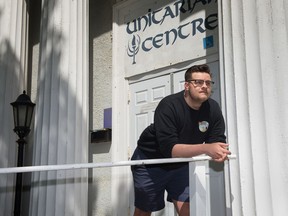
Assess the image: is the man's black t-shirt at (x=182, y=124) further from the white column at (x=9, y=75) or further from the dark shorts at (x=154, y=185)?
the white column at (x=9, y=75)

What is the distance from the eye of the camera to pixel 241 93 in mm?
3025

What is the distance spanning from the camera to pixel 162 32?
17.1 ft

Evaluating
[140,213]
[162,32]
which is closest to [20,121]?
[162,32]

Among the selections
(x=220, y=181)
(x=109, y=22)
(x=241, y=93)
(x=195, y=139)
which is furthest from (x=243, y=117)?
(x=109, y=22)

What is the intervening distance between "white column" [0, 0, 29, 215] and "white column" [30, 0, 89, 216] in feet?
3.15

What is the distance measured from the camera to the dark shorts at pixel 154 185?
293cm

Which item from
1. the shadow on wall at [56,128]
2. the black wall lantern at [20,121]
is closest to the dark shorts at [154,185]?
the shadow on wall at [56,128]

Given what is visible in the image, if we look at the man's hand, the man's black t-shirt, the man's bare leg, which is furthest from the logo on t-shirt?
the man's bare leg

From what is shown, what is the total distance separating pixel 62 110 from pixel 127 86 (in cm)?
129

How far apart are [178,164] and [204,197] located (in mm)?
279

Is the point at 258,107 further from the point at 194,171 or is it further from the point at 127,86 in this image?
the point at 127,86

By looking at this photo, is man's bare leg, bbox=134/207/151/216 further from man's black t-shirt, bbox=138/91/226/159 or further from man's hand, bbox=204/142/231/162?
man's hand, bbox=204/142/231/162

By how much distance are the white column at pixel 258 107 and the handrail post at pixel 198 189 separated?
1.64ft

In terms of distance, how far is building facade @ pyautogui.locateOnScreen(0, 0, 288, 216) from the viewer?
2848 millimetres
